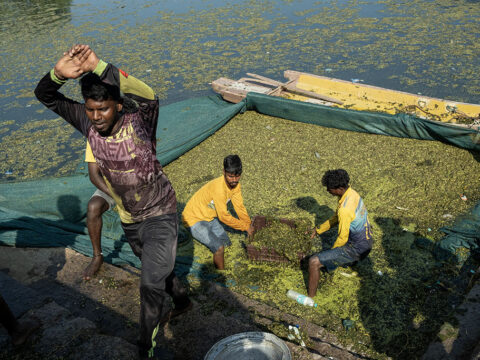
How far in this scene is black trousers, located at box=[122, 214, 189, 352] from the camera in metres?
2.40

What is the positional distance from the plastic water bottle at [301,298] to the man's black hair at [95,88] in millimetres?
2397

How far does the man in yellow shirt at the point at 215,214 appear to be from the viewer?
3.86 metres

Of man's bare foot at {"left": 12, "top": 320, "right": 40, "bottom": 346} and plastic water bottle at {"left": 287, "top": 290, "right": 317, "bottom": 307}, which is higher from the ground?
man's bare foot at {"left": 12, "top": 320, "right": 40, "bottom": 346}

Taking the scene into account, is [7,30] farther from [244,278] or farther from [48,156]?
[244,278]

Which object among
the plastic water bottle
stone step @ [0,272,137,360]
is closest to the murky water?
stone step @ [0,272,137,360]

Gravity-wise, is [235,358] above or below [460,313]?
above

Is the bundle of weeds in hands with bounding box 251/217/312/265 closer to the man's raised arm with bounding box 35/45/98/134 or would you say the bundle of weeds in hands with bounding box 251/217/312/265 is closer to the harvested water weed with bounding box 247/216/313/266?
the harvested water weed with bounding box 247/216/313/266

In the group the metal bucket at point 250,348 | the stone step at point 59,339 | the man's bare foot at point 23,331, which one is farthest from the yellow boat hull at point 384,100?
the man's bare foot at point 23,331

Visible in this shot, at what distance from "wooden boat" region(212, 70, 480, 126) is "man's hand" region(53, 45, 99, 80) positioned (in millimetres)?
5611

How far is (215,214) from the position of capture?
406cm

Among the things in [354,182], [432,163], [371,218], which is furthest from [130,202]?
[432,163]

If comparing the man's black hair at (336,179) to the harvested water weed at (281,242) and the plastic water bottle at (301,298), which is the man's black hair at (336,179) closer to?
the harvested water weed at (281,242)

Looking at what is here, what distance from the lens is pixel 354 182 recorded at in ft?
17.6

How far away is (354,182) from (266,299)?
2378mm
